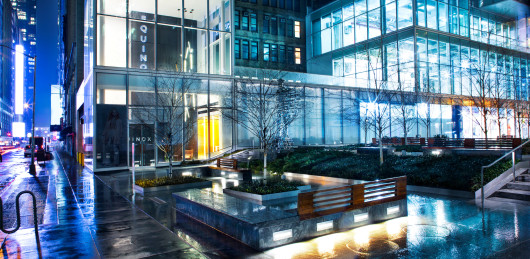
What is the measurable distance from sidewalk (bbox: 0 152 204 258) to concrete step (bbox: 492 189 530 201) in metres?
11.7

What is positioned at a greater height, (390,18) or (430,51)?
(390,18)

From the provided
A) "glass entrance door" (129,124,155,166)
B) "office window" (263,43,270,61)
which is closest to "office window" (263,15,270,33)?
"office window" (263,43,270,61)

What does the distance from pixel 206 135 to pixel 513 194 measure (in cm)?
2260

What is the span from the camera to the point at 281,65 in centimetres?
4941

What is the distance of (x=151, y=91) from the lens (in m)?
27.8

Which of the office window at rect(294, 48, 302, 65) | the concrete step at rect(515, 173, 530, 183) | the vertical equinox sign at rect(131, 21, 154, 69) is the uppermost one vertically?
the office window at rect(294, 48, 302, 65)

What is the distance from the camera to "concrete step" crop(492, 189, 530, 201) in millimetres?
12296

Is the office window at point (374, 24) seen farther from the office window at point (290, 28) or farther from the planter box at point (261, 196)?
the planter box at point (261, 196)

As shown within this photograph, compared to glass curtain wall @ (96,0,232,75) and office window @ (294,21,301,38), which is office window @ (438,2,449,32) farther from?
glass curtain wall @ (96,0,232,75)

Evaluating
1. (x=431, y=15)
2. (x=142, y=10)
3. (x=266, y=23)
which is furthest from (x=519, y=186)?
(x=266, y=23)

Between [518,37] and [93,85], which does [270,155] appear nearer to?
[93,85]

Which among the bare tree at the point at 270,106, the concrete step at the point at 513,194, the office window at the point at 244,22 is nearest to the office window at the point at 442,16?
the bare tree at the point at 270,106

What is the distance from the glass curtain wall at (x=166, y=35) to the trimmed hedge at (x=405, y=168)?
12746mm

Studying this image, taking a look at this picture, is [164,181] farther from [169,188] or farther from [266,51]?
[266,51]
